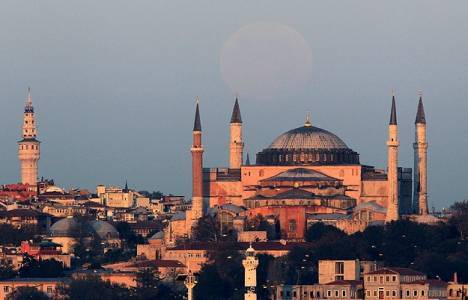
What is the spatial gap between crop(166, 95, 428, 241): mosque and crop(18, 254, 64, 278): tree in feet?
53.7

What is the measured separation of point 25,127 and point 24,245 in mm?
50980

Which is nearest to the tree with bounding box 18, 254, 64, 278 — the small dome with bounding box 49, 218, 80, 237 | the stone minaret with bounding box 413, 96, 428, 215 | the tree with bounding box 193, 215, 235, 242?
the tree with bounding box 193, 215, 235, 242

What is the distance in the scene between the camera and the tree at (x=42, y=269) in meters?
131

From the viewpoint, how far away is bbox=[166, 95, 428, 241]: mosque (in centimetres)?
14938

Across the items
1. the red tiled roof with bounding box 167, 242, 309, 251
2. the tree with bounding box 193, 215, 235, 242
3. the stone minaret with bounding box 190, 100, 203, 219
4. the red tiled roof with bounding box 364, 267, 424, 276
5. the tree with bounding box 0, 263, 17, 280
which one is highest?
the stone minaret with bounding box 190, 100, 203, 219

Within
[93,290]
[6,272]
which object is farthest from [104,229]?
[93,290]

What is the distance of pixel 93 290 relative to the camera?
Result: 120062mm

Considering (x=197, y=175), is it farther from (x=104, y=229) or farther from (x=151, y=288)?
(x=151, y=288)

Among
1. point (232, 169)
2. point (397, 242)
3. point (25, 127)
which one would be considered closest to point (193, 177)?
point (232, 169)

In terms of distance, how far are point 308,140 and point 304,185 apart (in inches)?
172

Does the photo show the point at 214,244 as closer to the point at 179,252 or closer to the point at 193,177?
the point at 179,252

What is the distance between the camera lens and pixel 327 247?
129375mm

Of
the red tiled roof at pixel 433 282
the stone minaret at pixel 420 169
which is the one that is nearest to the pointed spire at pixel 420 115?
the stone minaret at pixel 420 169

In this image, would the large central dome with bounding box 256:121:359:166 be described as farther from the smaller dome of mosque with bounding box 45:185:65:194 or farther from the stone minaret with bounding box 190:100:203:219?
the smaller dome of mosque with bounding box 45:185:65:194
